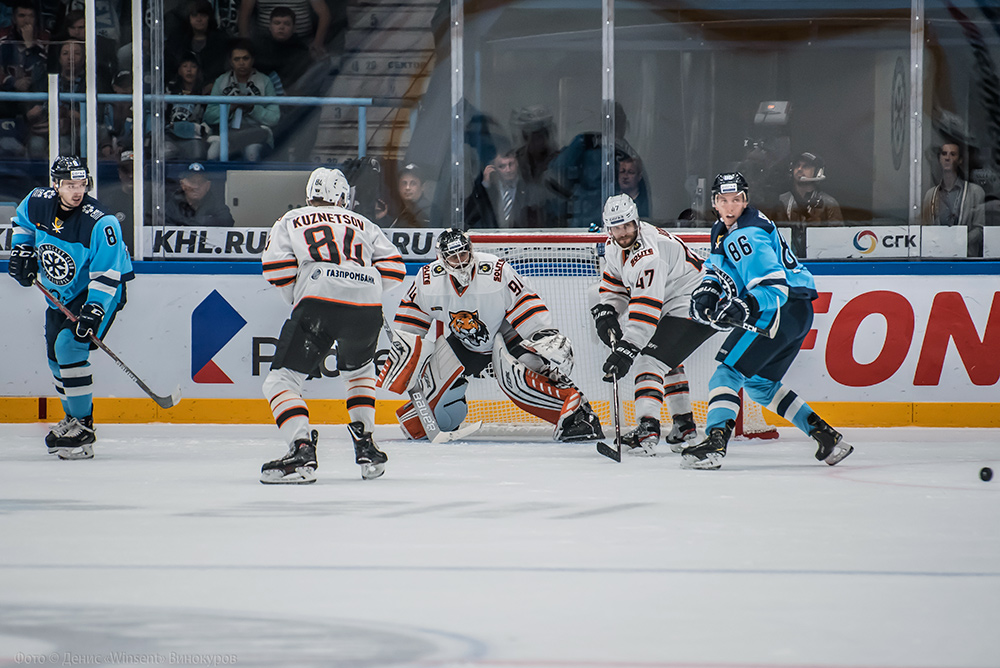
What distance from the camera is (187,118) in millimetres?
6348

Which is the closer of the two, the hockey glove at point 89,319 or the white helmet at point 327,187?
the white helmet at point 327,187

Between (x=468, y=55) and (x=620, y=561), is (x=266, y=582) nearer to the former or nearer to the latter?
(x=620, y=561)

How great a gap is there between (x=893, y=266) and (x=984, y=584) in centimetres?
371

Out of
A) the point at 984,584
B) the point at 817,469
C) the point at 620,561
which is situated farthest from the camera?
the point at 817,469

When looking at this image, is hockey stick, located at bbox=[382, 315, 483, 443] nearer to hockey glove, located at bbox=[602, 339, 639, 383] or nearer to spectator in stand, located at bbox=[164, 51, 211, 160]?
hockey glove, located at bbox=[602, 339, 639, 383]

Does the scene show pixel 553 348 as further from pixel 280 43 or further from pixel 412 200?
pixel 280 43

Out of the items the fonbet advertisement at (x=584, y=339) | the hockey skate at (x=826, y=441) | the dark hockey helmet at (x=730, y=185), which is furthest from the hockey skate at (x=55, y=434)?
the hockey skate at (x=826, y=441)

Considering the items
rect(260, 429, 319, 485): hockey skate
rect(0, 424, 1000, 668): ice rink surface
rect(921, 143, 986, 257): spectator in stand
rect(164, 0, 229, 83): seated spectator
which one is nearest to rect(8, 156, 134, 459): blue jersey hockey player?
rect(0, 424, 1000, 668): ice rink surface

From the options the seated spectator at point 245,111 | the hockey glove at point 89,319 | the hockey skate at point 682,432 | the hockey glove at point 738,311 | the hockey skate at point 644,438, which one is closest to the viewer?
the hockey glove at point 738,311

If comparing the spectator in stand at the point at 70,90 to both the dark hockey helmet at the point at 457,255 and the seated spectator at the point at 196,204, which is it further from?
the dark hockey helmet at the point at 457,255

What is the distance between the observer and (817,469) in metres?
4.51

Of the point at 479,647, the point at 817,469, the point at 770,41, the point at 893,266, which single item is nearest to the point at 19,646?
the point at 479,647

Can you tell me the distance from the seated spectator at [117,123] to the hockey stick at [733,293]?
129 inches

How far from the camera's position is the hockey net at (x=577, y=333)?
5781mm
